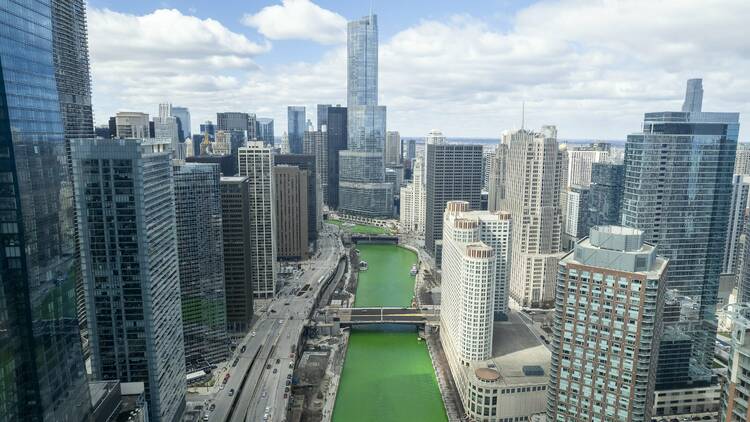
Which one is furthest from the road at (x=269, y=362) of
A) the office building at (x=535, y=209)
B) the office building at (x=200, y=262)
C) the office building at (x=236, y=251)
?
the office building at (x=535, y=209)

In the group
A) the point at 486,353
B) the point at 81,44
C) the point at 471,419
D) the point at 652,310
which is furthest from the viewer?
the point at 81,44

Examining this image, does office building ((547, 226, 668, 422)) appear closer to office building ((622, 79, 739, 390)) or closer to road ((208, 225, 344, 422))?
office building ((622, 79, 739, 390))

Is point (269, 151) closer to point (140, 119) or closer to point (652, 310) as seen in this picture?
point (140, 119)

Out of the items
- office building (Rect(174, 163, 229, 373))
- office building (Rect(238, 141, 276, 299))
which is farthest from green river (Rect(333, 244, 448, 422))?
office building (Rect(174, 163, 229, 373))

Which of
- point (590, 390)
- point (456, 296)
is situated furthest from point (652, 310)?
point (456, 296)

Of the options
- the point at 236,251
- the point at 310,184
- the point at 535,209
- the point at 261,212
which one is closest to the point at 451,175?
the point at 310,184
